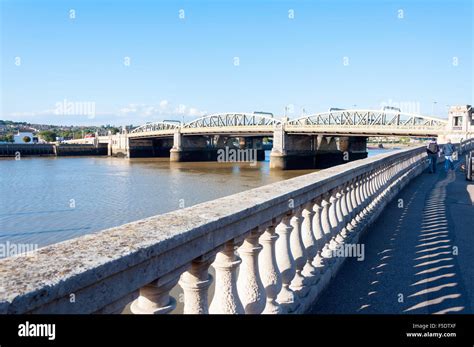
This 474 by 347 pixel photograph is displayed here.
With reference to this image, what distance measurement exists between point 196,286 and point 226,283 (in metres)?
0.30

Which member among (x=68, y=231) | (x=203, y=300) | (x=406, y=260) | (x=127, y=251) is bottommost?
(x=68, y=231)

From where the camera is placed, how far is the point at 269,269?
2881 mm

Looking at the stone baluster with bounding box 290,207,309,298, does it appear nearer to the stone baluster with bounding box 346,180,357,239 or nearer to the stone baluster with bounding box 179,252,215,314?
the stone baluster with bounding box 179,252,215,314

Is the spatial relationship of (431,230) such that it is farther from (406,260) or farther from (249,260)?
(249,260)

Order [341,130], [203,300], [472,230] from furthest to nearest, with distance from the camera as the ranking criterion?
[341,130] < [472,230] < [203,300]

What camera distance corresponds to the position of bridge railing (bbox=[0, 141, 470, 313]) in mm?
1391

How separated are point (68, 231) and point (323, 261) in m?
15.3

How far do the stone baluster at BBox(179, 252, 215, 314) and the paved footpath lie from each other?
1.61m

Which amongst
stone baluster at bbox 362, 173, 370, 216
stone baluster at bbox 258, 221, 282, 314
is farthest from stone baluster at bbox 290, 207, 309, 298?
stone baluster at bbox 362, 173, 370, 216

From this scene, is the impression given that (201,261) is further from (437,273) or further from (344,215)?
(344,215)

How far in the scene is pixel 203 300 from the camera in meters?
2.05

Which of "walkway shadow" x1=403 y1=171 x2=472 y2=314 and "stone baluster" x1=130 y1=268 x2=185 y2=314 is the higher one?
"stone baluster" x1=130 y1=268 x2=185 y2=314
